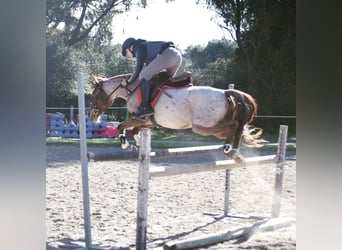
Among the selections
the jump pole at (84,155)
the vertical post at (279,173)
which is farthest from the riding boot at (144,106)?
the vertical post at (279,173)

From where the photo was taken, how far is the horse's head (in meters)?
2.30

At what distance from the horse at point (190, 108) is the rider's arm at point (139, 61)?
0.02 metres

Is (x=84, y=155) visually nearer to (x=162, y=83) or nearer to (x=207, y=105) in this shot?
(x=162, y=83)

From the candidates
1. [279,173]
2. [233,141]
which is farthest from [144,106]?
[279,173]

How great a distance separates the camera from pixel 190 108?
235 centimetres

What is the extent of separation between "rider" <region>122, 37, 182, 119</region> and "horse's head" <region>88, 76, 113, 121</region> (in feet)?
0.34

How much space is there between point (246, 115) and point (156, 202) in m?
0.58

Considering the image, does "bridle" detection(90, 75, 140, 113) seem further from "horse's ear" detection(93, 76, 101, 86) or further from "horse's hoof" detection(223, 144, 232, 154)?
"horse's hoof" detection(223, 144, 232, 154)

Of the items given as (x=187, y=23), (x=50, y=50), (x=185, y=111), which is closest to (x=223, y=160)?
(x=185, y=111)

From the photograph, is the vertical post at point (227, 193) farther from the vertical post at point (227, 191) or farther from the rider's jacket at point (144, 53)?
the rider's jacket at point (144, 53)

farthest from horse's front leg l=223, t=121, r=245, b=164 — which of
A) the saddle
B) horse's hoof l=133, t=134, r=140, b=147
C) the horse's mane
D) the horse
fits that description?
the horse's mane
